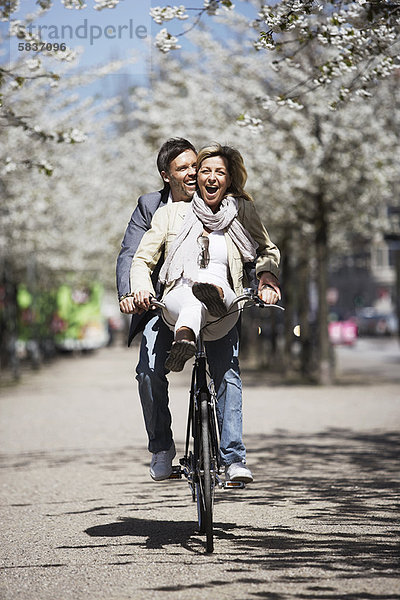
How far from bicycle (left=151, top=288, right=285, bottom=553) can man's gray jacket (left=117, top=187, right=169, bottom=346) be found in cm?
34

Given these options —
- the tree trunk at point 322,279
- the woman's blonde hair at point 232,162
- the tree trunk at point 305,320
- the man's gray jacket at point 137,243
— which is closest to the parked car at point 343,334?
the tree trunk at point 305,320

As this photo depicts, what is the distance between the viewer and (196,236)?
6.00 metres

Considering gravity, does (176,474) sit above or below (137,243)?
below

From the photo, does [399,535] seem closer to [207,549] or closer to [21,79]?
[207,549]

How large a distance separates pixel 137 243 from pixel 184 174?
0.48 meters

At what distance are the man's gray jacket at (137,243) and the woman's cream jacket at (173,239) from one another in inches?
4.8

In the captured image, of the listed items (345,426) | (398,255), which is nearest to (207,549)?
(345,426)

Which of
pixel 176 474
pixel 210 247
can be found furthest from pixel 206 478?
pixel 210 247

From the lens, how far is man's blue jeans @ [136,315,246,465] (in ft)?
19.8

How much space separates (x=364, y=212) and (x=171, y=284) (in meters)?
16.4

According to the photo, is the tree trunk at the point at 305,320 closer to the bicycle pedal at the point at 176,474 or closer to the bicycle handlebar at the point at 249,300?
the bicycle pedal at the point at 176,474

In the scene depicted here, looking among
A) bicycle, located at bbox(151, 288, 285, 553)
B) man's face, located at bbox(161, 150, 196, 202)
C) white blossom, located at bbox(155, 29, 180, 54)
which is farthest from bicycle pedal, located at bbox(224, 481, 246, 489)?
white blossom, located at bbox(155, 29, 180, 54)

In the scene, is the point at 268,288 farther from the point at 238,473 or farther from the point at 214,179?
the point at 238,473

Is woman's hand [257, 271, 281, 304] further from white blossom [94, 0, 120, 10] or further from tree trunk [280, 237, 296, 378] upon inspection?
tree trunk [280, 237, 296, 378]
